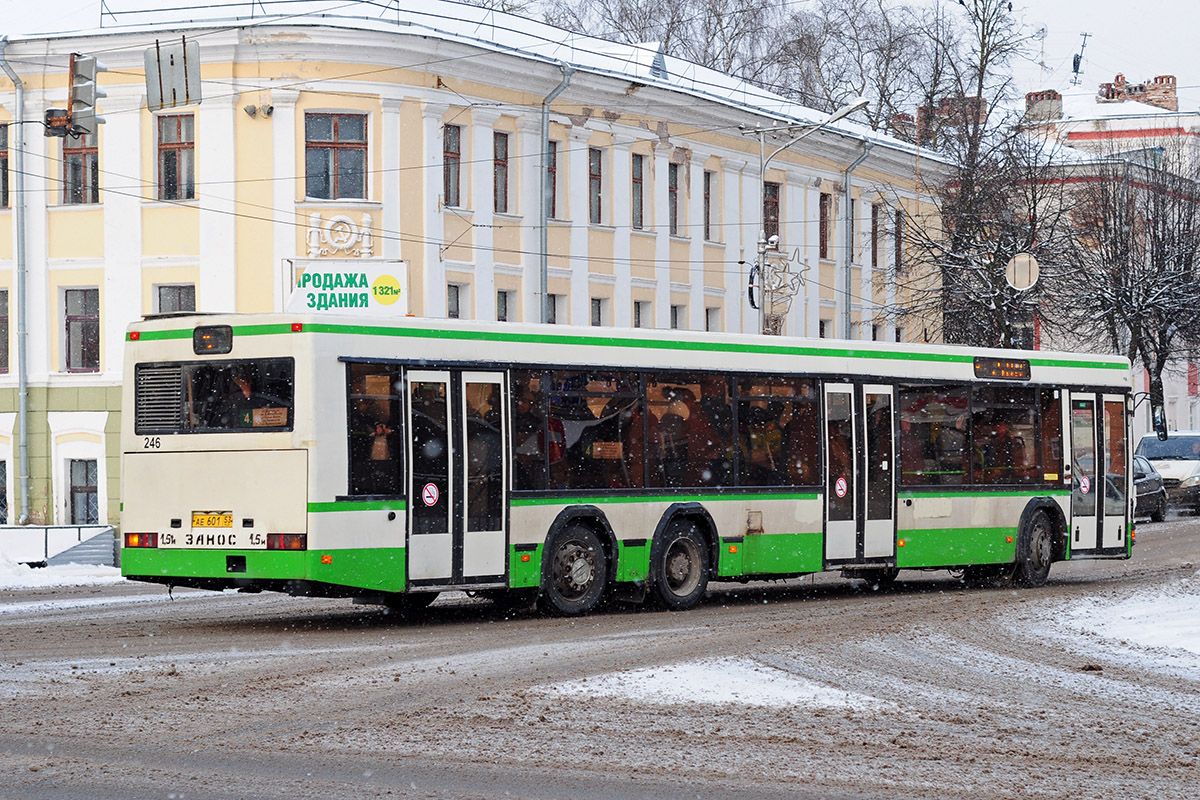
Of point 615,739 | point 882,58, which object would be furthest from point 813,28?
point 615,739

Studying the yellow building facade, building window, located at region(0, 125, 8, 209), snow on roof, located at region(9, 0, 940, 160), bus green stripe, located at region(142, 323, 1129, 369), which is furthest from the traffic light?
building window, located at region(0, 125, 8, 209)

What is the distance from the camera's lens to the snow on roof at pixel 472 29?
3497 centimetres

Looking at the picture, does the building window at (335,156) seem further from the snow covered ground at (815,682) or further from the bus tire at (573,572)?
the snow covered ground at (815,682)

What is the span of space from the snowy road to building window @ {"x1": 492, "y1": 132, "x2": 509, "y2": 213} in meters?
19.5

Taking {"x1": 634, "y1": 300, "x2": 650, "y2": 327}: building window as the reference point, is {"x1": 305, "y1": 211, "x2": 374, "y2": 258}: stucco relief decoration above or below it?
above

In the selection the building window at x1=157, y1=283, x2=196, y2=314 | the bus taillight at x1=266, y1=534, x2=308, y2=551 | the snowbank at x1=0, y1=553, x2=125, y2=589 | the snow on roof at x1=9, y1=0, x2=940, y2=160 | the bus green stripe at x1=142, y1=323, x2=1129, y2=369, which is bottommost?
the snowbank at x1=0, y1=553, x2=125, y2=589

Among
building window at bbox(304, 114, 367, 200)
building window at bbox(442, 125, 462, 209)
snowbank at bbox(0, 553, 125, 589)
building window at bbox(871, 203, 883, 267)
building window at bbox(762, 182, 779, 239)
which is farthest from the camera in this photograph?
building window at bbox(871, 203, 883, 267)

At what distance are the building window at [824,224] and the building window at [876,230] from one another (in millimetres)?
2484

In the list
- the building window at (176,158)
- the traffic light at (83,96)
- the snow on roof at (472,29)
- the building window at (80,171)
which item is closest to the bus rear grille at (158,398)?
the traffic light at (83,96)

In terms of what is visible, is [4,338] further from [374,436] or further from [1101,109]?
[1101,109]

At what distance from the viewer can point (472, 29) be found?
3791 centimetres

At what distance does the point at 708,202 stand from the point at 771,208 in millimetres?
2980

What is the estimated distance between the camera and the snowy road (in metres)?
8.86

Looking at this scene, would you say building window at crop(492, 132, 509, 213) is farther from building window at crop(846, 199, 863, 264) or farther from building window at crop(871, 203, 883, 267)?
building window at crop(871, 203, 883, 267)
